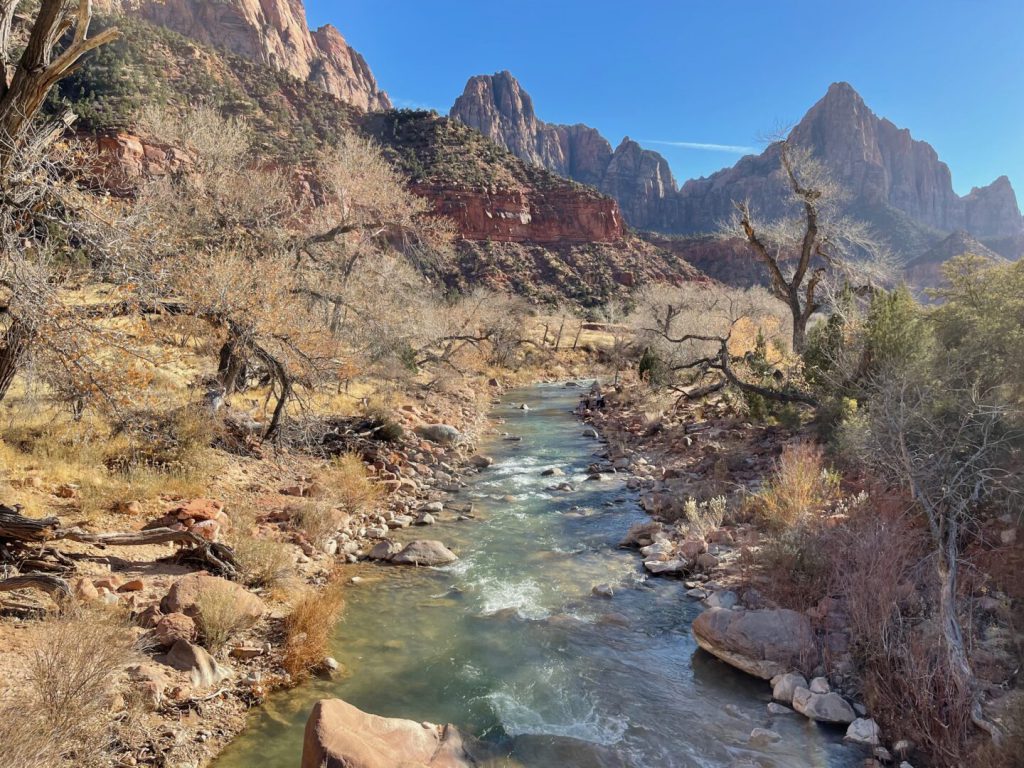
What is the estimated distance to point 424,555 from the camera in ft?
26.8

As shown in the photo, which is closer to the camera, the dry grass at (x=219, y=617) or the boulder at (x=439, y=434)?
the dry grass at (x=219, y=617)

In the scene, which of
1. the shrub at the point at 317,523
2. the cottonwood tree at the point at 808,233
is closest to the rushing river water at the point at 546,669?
the shrub at the point at 317,523

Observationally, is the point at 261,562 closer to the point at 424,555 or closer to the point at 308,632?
the point at 308,632

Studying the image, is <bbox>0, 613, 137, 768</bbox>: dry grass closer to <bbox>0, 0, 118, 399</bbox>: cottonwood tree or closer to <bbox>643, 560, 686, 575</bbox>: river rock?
<bbox>0, 0, 118, 399</bbox>: cottonwood tree

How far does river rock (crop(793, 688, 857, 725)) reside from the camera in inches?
186

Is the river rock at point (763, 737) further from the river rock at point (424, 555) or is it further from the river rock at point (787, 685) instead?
the river rock at point (424, 555)

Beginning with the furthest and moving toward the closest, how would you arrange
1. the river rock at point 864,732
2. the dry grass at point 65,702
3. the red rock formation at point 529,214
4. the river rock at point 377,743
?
the red rock formation at point 529,214 → the river rock at point 864,732 → the river rock at point 377,743 → the dry grass at point 65,702

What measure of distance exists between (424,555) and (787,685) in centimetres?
473

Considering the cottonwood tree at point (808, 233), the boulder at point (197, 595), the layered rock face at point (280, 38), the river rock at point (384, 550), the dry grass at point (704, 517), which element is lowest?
the river rock at point (384, 550)

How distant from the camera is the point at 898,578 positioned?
18.5 feet

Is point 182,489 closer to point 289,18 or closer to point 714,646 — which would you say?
point 714,646

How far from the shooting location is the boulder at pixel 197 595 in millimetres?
5316

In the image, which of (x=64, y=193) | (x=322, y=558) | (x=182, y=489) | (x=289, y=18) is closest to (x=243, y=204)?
(x=182, y=489)

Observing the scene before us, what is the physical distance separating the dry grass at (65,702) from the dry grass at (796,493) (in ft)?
23.1
